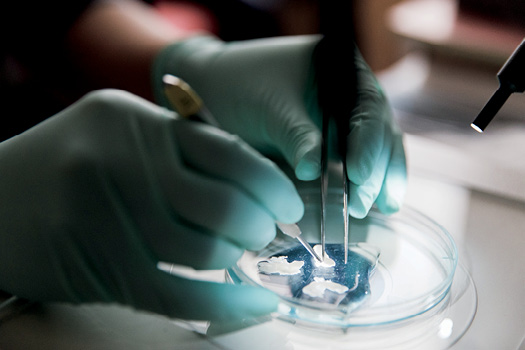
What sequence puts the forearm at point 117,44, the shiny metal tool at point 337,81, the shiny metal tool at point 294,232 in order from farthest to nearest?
the forearm at point 117,44
the shiny metal tool at point 337,81
the shiny metal tool at point 294,232

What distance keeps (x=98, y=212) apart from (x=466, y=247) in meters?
0.66

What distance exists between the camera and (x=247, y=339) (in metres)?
0.75

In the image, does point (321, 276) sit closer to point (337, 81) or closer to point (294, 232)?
point (294, 232)

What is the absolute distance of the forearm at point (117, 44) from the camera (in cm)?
154

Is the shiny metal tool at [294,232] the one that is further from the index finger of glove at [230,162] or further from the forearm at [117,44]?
the forearm at [117,44]

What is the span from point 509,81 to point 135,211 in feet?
1.90

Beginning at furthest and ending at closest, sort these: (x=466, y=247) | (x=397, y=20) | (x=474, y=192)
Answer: (x=397, y=20) < (x=474, y=192) < (x=466, y=247)

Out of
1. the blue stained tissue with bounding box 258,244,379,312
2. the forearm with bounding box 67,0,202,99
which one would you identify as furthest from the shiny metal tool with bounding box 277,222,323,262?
the forearm with bounding box 67,0,202,99

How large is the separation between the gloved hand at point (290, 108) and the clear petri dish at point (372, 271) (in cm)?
5

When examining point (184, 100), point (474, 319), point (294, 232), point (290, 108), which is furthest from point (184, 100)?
point (474, 319)

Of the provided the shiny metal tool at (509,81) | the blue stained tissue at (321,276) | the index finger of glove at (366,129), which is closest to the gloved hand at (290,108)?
the index finger of glove at (366,129)

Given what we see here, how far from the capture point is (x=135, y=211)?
77cm

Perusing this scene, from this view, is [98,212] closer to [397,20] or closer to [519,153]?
[519,153]

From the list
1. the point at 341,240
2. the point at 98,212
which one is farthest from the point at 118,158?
the point at 341,240
